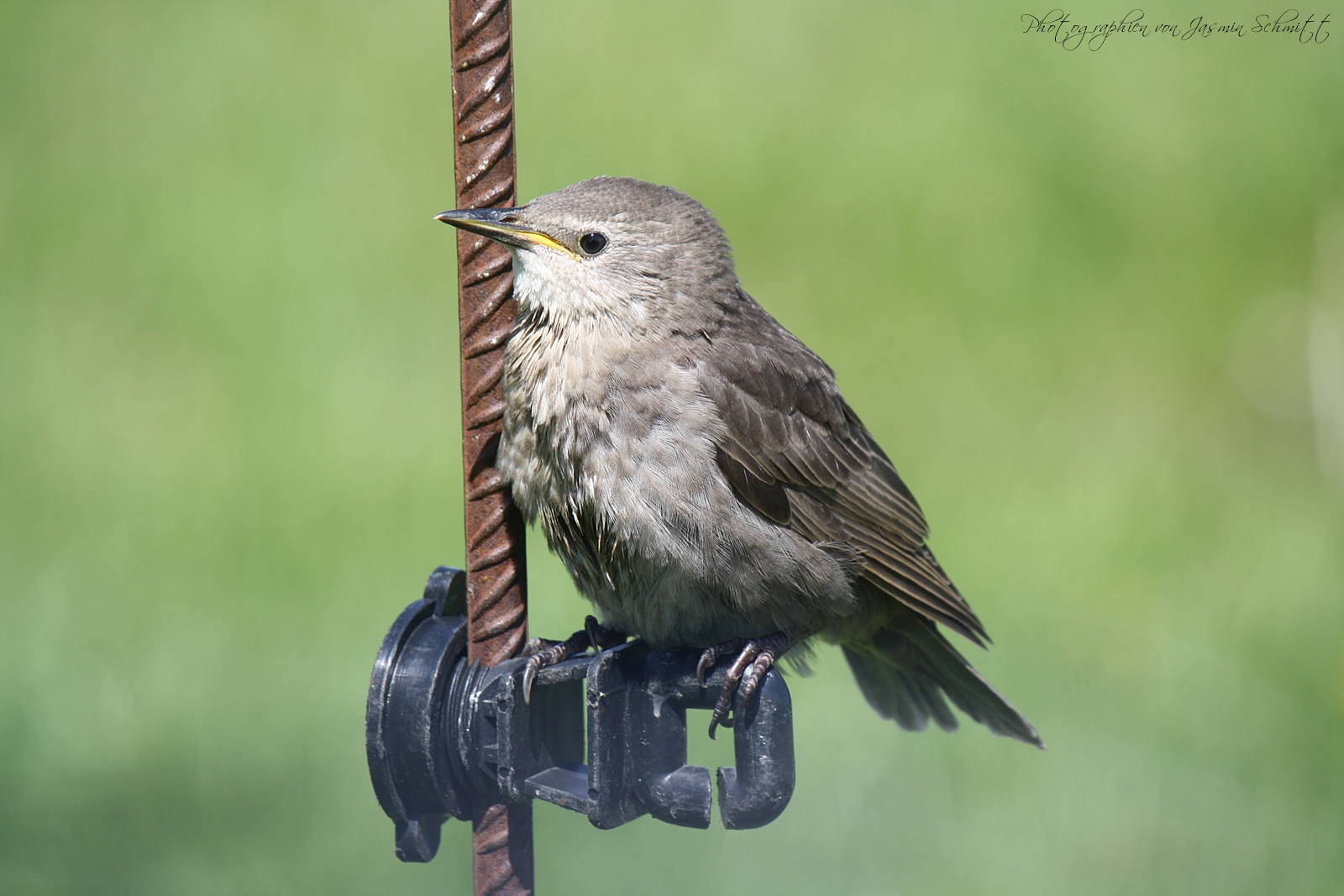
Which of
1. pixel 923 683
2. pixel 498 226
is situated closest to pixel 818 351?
pixel 923 683

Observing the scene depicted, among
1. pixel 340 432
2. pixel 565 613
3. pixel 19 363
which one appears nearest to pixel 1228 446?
pixel 565 613

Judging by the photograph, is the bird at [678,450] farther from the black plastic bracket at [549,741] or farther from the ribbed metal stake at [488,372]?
the black plastic bracket at [549,741]

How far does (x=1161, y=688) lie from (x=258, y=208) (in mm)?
4455

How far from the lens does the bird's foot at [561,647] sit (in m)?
2.94

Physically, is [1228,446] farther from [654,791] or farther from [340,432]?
[654,791]

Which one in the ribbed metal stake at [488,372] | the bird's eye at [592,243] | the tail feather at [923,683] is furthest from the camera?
the tail feather at [923,683]

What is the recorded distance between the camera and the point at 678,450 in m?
3.49

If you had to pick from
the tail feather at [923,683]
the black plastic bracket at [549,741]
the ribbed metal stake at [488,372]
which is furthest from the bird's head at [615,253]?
the tail feather at [923,683]

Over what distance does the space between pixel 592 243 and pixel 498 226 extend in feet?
1.56

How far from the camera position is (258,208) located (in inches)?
252

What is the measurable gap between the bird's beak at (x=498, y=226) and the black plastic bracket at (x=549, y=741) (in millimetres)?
902

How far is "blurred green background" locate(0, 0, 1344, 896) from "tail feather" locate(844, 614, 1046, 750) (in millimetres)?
473

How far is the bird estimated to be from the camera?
345 cm

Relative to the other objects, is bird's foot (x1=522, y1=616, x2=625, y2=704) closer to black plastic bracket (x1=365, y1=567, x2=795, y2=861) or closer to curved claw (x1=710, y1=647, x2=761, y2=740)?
black plastic bracket (x1=365, y1=567, x2=795, y2=861)
